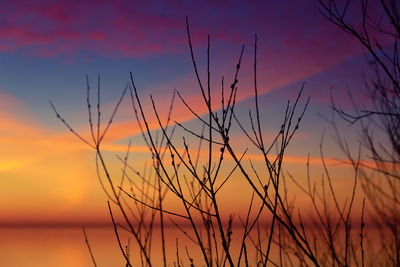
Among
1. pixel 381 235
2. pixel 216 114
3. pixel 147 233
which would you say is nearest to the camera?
pixel 216 114

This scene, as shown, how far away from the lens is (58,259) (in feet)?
119

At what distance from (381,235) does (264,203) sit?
2.67 metres

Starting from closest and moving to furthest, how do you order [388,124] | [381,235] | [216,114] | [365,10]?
1. [216,114]
2. [365,10]
3. [381,235]
4. [388,124]

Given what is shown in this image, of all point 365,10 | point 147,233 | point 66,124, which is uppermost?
point 365,10

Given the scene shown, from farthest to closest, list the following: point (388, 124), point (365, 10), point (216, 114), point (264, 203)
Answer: point (388, 124)
point (365, 10)
point (216, 114)
point (264, 203)

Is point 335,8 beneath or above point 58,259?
above

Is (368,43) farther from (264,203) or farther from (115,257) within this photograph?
(115,257)

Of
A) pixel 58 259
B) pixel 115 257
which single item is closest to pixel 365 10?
pixel 115 257

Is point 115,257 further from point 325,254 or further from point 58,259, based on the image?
point 325,254

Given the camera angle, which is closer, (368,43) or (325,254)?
(368,43)

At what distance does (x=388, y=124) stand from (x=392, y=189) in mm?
715

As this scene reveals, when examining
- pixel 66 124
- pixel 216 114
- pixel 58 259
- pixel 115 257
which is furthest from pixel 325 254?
pixel 58 259

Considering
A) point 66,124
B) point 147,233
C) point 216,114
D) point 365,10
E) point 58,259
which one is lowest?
point 58,259

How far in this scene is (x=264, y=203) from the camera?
2035 mm
